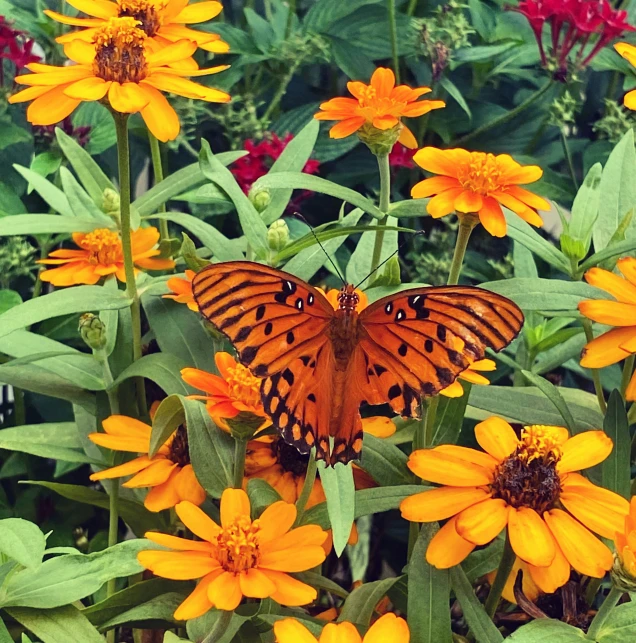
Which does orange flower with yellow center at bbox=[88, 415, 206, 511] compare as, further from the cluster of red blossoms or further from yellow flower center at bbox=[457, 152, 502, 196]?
the cluster of red blossoms

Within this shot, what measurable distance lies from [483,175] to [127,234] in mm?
235

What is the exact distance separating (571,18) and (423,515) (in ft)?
1.71

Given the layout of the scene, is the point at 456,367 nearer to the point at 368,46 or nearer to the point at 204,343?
the point at 204,343

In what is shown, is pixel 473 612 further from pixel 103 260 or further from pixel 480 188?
pixel 103 260

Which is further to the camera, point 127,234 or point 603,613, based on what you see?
point 127,234

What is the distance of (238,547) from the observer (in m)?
0.43

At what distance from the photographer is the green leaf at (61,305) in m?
0.52

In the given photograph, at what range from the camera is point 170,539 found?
0.43m

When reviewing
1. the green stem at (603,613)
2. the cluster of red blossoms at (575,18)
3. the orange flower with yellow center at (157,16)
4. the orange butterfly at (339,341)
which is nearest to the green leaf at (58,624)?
the orange butterfly at (339,341)

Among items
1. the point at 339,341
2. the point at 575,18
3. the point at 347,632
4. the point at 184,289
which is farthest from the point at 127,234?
the point at 575,18

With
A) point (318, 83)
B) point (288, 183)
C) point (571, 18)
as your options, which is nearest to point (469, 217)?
point (288, 183)

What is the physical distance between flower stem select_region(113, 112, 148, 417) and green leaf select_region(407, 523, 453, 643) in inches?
10.1

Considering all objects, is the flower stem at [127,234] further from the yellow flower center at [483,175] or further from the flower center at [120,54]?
the yellow flower center at [483,175]

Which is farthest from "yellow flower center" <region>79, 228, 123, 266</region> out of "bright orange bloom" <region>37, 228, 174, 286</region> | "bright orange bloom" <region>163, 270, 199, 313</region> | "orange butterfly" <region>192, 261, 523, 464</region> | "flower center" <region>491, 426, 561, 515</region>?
"flower center" <region>491, 426, 561, 515</region>
